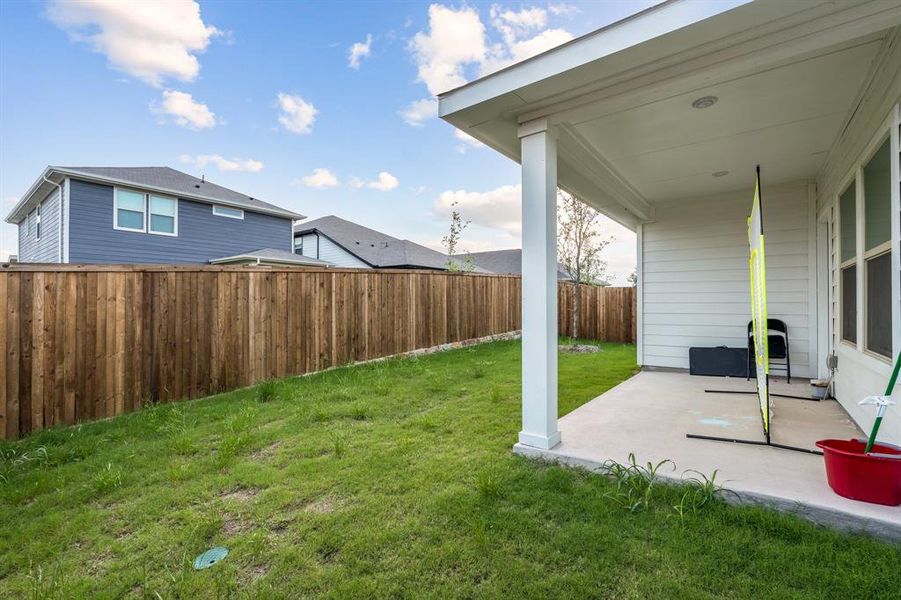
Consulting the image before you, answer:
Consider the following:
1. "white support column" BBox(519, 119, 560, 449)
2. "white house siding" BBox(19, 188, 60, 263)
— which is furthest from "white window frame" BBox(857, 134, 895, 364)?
"white house siding" BBox(19, 188, 60, 263)

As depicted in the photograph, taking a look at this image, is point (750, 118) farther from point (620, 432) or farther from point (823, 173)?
point (620, 432)

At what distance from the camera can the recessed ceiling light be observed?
2676 mm

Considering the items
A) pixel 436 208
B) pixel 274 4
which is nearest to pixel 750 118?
pixel 274 4

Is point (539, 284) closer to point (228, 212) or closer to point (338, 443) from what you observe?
point (338, 443)

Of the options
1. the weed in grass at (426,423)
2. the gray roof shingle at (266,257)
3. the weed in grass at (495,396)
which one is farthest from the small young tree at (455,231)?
the weed in grass at (426,423)

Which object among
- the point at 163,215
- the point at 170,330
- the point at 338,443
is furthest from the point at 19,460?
the point at 163,215

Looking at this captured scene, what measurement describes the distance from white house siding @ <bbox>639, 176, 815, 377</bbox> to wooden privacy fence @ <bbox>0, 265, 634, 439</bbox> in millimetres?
3985

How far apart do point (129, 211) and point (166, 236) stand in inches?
36.2

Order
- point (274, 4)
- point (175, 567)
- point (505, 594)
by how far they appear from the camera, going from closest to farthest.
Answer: point (505, 594)
point (175, 567)
point (274, 4)

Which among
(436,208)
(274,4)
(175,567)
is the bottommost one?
(175,567)

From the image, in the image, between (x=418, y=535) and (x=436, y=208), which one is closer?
(x=418, y=535)

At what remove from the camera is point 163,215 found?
33.8ft

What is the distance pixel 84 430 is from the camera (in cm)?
338

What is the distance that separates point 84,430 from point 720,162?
6.40 m
